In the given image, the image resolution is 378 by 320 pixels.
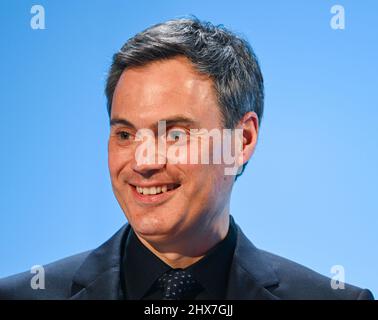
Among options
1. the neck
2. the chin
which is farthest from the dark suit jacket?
the chin

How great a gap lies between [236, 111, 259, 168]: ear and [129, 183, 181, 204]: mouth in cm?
27

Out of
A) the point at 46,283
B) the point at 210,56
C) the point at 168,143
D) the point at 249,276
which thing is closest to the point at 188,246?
the point at 249,276

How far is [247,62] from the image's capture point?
97.6 inches

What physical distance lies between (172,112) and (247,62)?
347 mm

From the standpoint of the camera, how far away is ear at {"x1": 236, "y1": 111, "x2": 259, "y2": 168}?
97.8 inches

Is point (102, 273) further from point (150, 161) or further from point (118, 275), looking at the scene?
point (150, 161)

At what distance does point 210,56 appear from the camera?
2355 millimetres

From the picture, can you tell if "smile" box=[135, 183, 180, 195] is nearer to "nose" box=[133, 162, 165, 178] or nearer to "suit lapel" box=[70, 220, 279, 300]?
"nose" box=[133, 162, 165, 178]

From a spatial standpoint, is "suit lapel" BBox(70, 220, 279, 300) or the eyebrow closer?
the eyebrow

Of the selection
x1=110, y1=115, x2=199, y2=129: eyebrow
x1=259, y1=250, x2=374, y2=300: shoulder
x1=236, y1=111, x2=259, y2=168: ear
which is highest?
x1=110, y1=115, x2=199, y2=129: eyebrow

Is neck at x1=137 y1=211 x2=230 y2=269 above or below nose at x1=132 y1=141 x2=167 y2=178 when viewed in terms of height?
below

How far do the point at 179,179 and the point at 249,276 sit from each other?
40 cm
